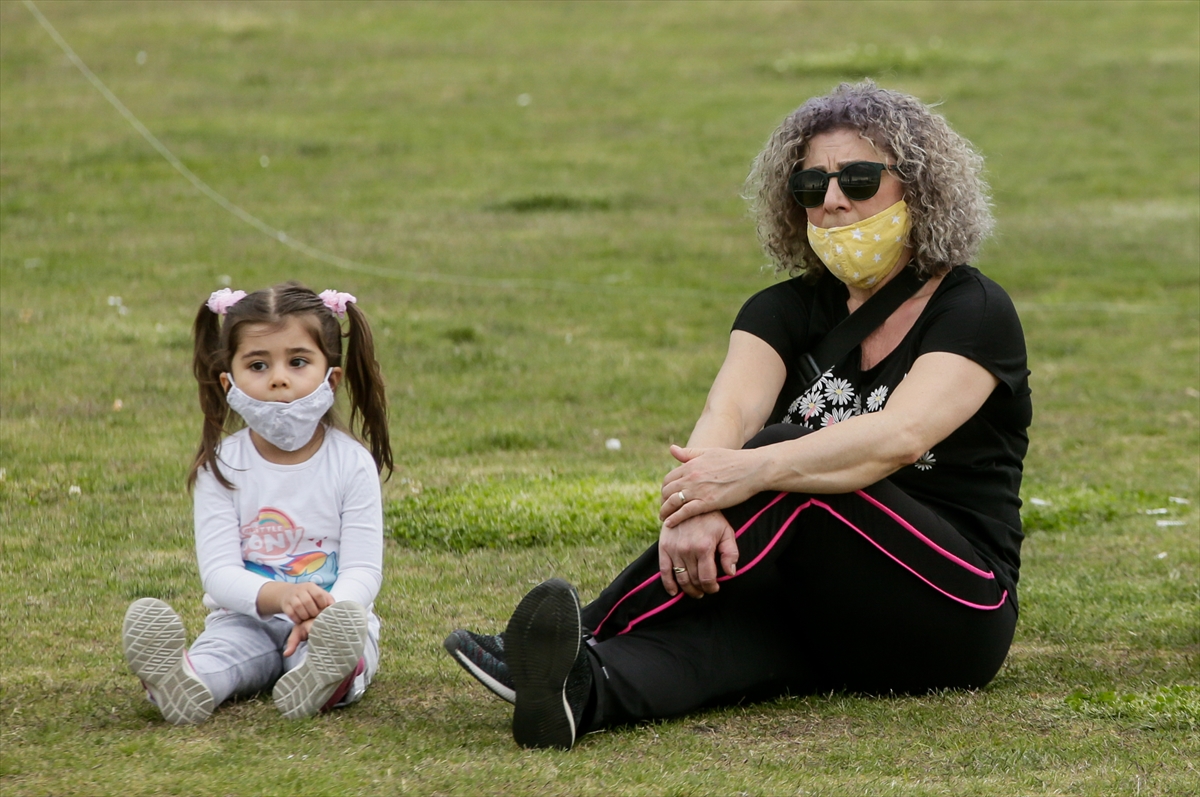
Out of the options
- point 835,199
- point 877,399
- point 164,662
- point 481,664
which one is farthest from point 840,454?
point 164,662

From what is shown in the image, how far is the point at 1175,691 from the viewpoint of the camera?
3.90 meters

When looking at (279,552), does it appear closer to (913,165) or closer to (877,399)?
(877,399)

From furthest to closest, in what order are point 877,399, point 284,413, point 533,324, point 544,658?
point 533,324 → point 877,399 → point 284,413 → point 544,658

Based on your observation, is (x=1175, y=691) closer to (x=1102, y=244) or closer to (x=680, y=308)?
(x=680, y=308)

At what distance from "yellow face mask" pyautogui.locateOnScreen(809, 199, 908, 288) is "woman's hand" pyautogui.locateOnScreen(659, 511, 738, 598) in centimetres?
83

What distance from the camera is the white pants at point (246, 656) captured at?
141 inches

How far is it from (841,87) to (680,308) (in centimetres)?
584

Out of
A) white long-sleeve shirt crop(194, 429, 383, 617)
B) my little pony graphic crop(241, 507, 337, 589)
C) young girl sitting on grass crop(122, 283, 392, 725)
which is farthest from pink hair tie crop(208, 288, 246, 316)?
my little pony graphic crop(241, 507, 337, 589)

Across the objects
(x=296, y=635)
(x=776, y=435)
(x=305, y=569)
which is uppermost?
(x=776, y=435)

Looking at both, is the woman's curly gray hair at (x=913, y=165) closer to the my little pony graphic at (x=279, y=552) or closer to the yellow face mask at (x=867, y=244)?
the yellow face mask at (x=867, y=244)

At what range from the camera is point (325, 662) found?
11.3ft

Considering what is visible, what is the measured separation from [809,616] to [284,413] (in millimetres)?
1311

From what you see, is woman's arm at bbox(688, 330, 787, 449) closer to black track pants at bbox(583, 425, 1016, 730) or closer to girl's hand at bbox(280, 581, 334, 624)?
black track pants at bbox(583, 425, 1016, 730)

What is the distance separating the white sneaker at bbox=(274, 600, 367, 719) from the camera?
3416 millimetres
